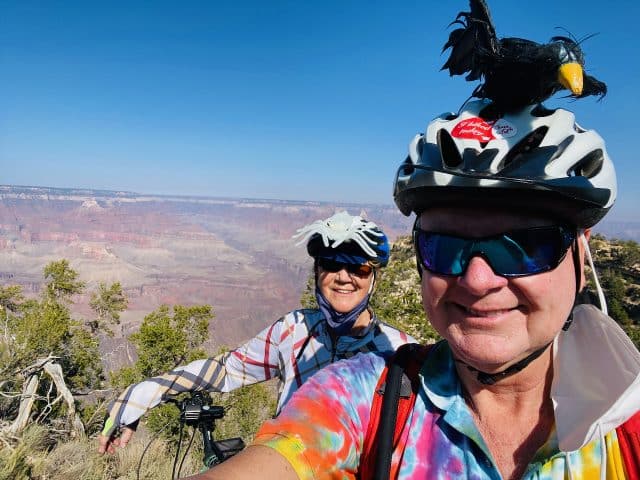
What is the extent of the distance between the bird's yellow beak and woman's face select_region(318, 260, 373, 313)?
210cm

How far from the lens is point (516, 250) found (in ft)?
4.04

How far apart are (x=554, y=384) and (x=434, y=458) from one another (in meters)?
0.48

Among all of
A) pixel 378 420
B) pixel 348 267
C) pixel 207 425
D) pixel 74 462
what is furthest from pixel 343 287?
pixel 74 462

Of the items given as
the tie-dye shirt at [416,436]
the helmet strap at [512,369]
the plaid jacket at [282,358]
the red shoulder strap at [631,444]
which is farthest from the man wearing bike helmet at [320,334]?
the red shoulder strap at [631,444]

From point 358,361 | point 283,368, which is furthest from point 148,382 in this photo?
point 358,361

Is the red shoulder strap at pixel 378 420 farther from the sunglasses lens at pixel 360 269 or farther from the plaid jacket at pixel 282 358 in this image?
the sunglasses lens at pixel 360 269

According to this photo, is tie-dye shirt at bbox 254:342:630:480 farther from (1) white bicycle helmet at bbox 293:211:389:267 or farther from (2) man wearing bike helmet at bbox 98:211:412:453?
(1) white bicycle helmet at bbox 293:211:389:267

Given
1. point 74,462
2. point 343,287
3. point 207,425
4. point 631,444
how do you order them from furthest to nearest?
point 74,462
point 343,287
point 207,425
point 631,444

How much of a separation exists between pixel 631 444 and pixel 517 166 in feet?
2.81

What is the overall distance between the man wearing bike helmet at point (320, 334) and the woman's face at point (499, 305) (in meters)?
1.60

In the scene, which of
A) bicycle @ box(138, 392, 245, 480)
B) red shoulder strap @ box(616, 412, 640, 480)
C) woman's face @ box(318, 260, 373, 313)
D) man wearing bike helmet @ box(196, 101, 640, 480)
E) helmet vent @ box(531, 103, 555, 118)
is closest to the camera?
red shoulder strap @ box(616, 412, 640, 480)

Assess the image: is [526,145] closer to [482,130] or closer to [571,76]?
[482,130]

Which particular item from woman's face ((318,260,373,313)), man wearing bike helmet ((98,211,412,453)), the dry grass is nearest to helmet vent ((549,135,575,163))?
man wearing bike helmet ((98,211,412,453))

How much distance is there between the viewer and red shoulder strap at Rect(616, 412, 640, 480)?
40.6 inches
